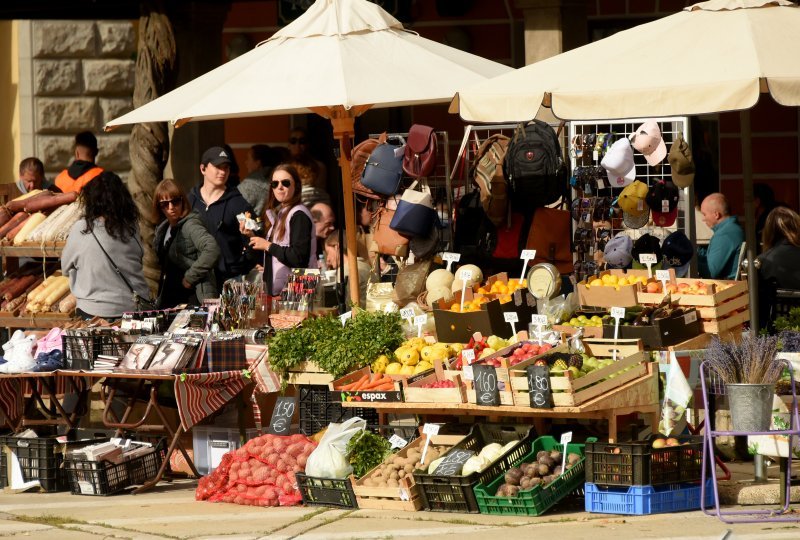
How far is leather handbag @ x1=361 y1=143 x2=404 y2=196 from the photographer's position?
32.4 ft

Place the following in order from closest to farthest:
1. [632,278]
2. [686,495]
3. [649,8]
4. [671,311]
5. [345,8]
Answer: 1. [686,495]
2. [671,311]
3. [632,278]
4. [345,8]
5. [649,8]

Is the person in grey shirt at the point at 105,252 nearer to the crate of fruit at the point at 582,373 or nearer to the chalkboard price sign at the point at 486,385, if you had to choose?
the chalkboard price sign at the point at 486,385

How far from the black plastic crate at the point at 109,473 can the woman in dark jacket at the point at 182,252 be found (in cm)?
163

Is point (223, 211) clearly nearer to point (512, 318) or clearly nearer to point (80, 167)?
point (80, 167)

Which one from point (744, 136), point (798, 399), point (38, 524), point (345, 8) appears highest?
point (345, 8)

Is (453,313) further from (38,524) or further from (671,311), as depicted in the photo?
(38,524)

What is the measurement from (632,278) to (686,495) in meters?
1.69

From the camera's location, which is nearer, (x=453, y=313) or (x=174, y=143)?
(x=453, y=313)

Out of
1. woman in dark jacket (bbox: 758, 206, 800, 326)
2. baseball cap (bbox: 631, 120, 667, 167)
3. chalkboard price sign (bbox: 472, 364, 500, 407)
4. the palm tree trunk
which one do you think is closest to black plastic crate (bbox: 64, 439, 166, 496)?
chalkboard price sign (bbox: 472, 364, 500, 407)

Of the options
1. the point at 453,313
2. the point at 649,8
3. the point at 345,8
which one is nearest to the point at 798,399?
the point at 453,313

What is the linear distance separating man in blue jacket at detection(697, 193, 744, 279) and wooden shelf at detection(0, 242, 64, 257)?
4.76 metres

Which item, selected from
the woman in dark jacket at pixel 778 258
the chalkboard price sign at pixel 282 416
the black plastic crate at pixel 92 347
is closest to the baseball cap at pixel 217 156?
the black plastic crate at pixel 92 347

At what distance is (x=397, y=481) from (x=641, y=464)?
4.38 ft

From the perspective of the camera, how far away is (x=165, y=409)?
9562 millimetres
